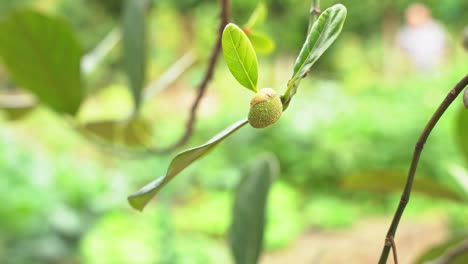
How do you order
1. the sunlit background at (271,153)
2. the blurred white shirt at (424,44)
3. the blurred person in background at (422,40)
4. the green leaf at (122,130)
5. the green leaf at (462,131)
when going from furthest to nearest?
the blurred white shirt at (424,44) < the blurred person in background at (422,40) < the sunlit background at (271,153) < the green leaf at (122,130) < the green leaf at (462,131)

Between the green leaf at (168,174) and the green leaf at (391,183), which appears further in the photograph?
the green leaf at (391,183)

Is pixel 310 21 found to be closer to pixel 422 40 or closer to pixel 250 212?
pixel 250 212

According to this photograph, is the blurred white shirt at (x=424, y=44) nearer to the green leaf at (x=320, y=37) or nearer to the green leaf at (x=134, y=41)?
the green leaf at (x=134, y=41)

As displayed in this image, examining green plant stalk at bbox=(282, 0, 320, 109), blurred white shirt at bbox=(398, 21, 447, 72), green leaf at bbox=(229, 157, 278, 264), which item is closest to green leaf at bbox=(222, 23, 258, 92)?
green plant stalk at bbox=(282, 0, 320, 109)

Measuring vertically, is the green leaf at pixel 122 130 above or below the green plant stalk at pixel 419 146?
above

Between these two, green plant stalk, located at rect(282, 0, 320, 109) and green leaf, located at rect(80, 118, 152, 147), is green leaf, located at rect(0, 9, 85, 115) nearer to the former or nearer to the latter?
green leaf, located at rect(80, 118, 152, 147)

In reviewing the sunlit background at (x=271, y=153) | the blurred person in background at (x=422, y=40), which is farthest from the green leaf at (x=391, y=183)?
the blurred person in background at (x=422, y=40)

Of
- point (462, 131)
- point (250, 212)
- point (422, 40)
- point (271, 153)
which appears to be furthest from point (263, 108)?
point (422, 40)
